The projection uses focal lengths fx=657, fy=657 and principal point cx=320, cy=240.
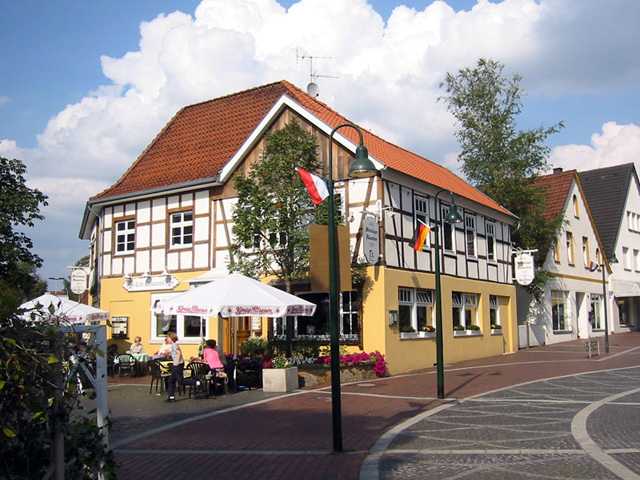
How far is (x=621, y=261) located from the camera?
42.4m

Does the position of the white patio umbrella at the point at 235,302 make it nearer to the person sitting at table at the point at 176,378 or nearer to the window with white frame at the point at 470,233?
the person sitting at table at the point at 176,378

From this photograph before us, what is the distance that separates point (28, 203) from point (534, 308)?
2548 centimetres

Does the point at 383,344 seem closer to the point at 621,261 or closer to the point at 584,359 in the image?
the point at 584,359

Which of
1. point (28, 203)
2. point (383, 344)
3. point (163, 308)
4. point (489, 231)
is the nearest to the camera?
point (28, 203)

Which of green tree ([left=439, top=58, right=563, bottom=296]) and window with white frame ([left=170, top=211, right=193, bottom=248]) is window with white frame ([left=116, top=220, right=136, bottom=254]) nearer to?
window with white frame ([left=170, top=211, right=193, bottom=248])

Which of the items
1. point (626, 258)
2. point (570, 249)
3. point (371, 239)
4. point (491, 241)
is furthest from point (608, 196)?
point (371, 239)

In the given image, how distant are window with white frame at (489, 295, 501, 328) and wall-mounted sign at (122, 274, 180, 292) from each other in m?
12.5

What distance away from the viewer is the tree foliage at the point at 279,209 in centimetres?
1797

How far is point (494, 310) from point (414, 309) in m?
7.66

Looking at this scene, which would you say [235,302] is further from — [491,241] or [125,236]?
[491,241]

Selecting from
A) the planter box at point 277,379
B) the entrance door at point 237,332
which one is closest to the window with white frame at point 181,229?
the entrance door at point 237,332

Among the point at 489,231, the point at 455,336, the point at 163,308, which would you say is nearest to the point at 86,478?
the point at 163,308

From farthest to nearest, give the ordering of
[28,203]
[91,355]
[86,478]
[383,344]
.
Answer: [383,344]
[28,203]
[86,478]
[91,355]

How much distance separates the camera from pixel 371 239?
18.1 metres
